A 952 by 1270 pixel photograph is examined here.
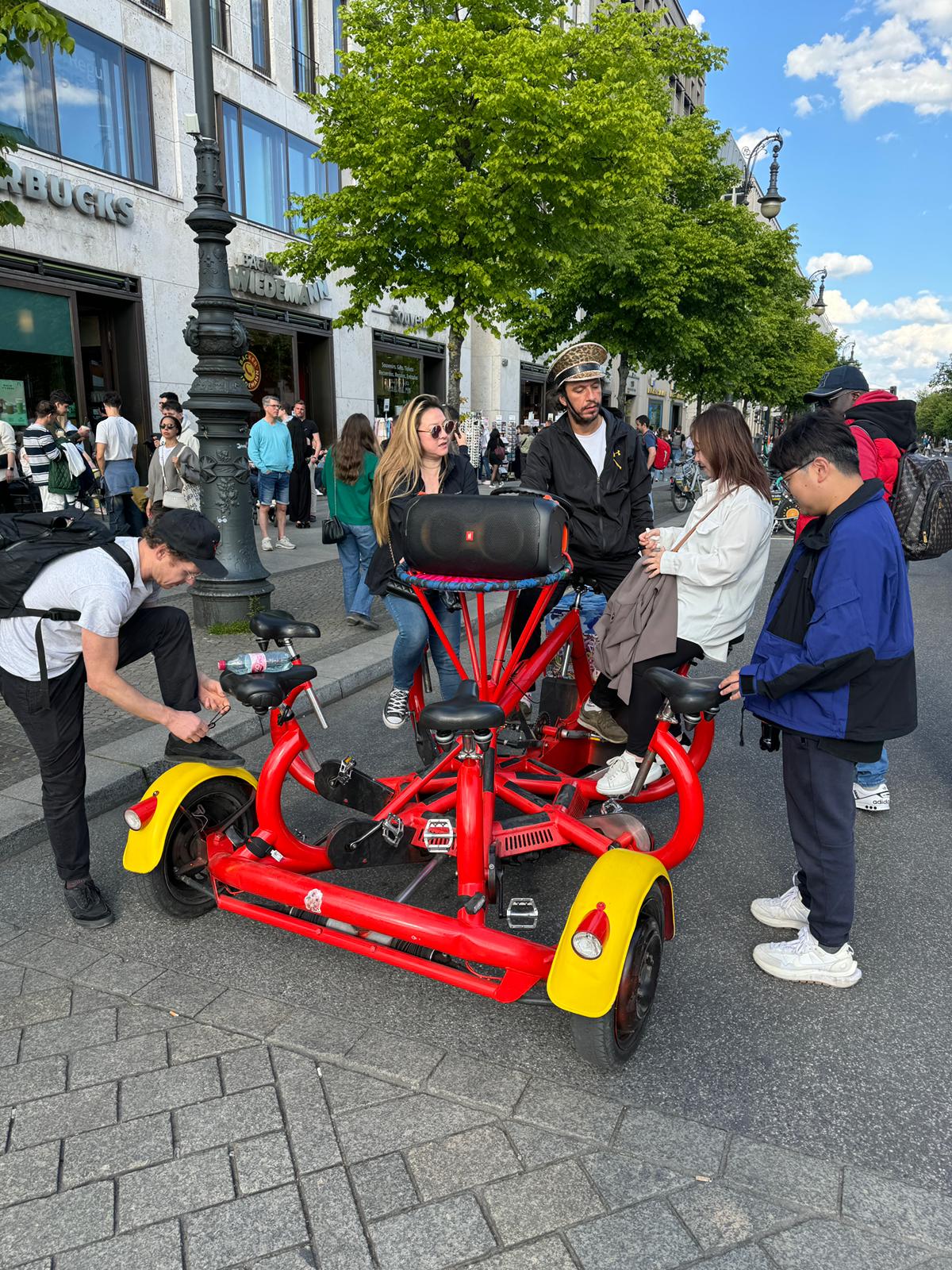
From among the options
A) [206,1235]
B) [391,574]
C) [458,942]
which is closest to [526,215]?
[391,574]

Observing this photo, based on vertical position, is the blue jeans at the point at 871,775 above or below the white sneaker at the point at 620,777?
below

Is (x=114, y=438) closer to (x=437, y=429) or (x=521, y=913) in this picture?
(x=437, y=429)

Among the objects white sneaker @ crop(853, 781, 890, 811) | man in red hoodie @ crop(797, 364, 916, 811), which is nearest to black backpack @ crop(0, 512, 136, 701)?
man in red hoodie @ crop(797, 364, 916, 811)

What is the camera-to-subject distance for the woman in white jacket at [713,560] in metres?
3.52

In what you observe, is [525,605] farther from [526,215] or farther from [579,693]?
[526,215]

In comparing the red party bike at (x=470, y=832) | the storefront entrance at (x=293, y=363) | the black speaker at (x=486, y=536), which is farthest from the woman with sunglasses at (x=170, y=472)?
the storefront entrance at (x=293, y=363)

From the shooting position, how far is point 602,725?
4.21 m

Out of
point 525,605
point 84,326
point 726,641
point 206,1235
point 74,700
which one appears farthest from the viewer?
point 84,326

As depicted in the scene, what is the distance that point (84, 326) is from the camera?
1523 centimetres

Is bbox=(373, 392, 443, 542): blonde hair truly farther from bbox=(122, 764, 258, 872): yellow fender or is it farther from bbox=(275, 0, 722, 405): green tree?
bbox=(275, 0, 722, 405): green tree

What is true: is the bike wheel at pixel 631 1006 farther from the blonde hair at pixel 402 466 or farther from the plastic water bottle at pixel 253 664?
the blonde hair at pixel 402 466

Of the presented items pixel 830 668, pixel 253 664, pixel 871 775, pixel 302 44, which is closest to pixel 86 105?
pixel 302 44

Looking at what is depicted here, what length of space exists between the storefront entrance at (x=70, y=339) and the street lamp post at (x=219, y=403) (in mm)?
7765

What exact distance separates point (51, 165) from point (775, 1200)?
16.3 meters
